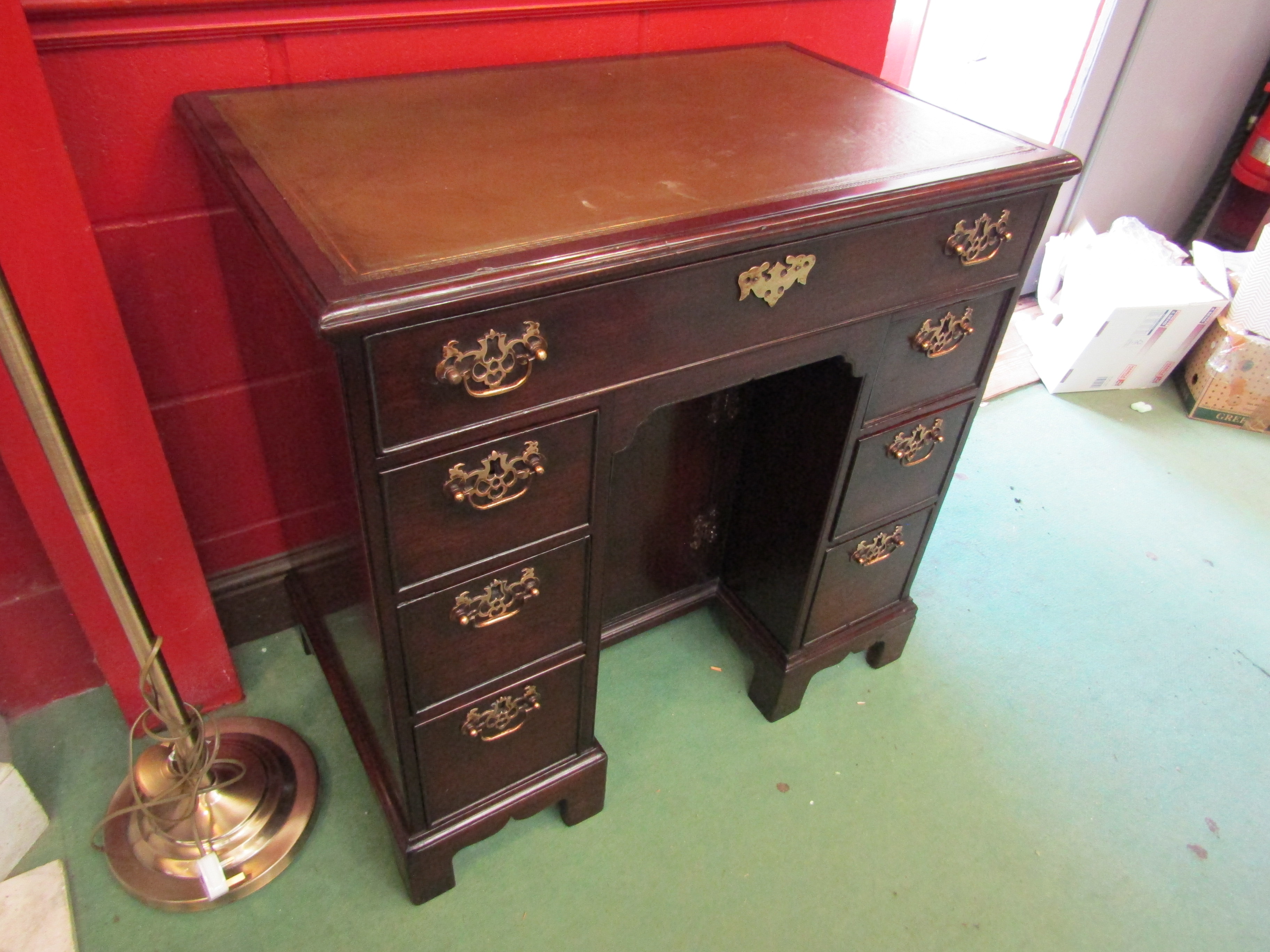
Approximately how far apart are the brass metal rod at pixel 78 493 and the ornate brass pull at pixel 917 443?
948 mm

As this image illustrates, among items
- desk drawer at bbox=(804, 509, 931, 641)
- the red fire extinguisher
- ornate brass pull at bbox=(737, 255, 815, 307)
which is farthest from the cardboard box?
ornate brass pull at bbox=(737, 255, 815, 307)

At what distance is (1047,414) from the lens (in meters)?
2.24

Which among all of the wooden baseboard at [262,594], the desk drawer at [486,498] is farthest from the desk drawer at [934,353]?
the wooden baseboard at [262,594]

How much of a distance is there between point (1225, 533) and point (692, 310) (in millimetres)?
1615

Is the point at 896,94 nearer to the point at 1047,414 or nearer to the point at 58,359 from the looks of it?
the point at 58,359

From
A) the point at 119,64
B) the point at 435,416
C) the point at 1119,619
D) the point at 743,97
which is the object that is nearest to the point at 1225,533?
the point at 1119,619

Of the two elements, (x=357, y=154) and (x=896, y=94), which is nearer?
(x=357, y=154)

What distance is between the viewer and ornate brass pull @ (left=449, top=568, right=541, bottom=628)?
967 millimetres

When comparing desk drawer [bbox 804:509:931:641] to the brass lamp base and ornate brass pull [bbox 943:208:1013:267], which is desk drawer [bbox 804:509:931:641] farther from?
the brass lamp base

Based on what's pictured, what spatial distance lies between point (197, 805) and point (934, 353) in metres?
1.14

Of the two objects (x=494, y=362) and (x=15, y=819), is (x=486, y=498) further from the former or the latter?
(x=15, y=819)

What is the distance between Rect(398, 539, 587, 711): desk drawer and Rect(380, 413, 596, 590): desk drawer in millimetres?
40

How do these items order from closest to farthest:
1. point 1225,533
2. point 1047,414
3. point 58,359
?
point 58,359
point 1225,533
point 1047,414

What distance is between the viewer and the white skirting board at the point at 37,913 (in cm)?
114
